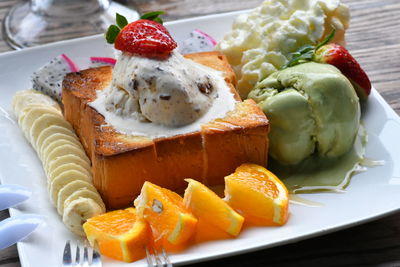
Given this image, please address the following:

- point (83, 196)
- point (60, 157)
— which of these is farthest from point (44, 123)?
point (83, 196)

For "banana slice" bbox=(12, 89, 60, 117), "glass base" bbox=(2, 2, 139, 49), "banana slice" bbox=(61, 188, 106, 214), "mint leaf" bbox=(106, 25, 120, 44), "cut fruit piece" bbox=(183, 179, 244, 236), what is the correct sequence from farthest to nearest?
1. "glass base" bbox=(2, 2, 139, 49)
2. "banana slice" bbox=(12, 89, 60, 117)
3. "mint leaf" bbox=(106, 25, 120, 44)
4. "banana slice" bbox=(61, 188, 106, 214)
5. "cut fruit piece" bbox=(183, 179, 244, 236)

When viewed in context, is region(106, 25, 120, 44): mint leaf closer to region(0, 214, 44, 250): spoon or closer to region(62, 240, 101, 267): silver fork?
region(0, 214, 44, 250): spoon

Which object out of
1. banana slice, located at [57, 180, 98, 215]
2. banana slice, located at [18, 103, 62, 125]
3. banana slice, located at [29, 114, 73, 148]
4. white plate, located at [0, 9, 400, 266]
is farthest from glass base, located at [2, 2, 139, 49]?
banana slice, located at [57, 180, 98, 215]

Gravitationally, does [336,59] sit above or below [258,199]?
above

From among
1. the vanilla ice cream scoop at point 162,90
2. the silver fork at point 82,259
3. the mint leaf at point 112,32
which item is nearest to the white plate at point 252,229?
the silver fork at point 82,259

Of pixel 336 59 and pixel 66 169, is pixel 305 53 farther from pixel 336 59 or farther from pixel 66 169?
pixel 66 169

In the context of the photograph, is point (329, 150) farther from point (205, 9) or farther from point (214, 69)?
point (205, 9)
